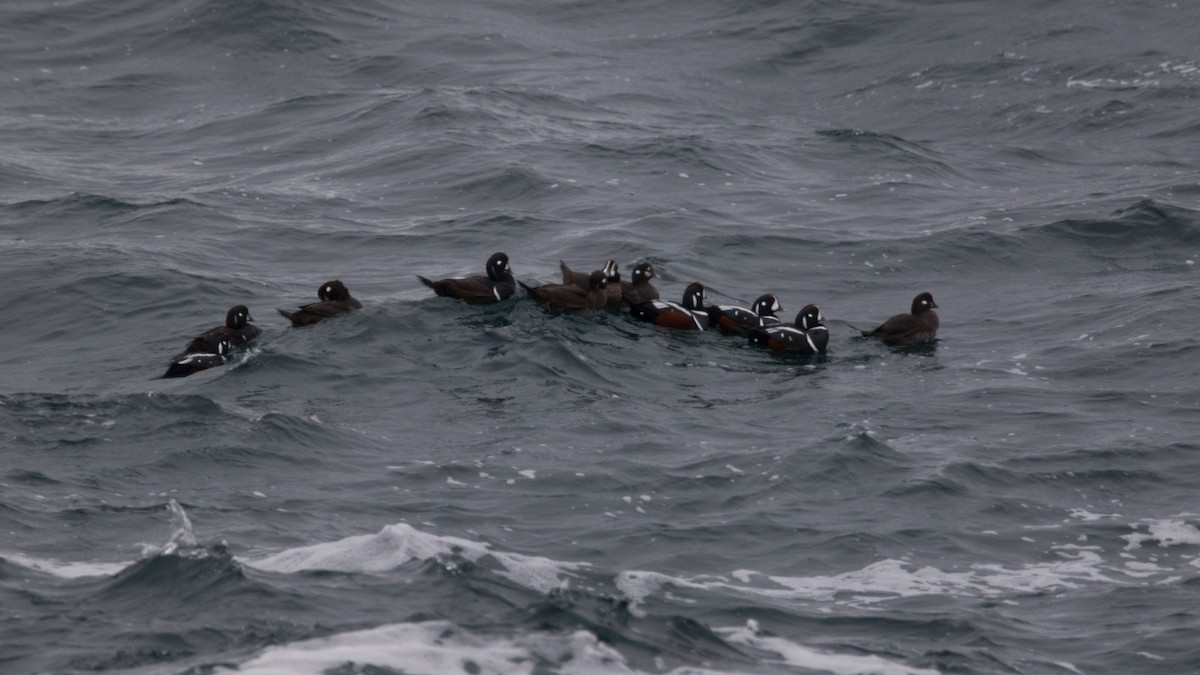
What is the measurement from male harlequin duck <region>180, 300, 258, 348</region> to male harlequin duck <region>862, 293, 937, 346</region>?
315 inches

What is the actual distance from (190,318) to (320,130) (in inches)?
468

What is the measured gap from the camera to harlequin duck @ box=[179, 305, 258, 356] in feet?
59.6

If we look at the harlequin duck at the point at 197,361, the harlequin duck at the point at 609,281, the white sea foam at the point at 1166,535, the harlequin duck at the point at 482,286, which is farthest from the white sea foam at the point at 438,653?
the harlequin duck at the point at 609,281

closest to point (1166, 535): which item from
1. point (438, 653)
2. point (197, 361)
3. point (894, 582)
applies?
point (894, 582)

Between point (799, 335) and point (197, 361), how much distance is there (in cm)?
744

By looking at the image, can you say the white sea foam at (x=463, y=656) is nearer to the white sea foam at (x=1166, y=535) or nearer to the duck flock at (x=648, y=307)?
the white sea foam at (x=1166, y=535)

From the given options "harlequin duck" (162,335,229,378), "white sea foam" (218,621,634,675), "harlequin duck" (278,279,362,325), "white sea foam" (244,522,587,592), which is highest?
"harlequin duck" (278,279,362,325)

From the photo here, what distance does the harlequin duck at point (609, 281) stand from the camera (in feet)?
66.7

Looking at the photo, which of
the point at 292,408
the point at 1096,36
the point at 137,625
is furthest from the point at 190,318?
the point at 1096,36

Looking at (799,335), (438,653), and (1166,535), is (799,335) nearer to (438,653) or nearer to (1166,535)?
(1166,535)

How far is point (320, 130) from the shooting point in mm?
31875

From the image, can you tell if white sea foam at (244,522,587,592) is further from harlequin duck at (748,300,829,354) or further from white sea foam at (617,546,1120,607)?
harlequin duck at (748,300,829,354)

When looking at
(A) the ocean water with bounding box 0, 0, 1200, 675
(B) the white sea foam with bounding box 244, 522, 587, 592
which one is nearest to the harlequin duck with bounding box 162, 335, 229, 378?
(A) the ocean water with bounding box 0, 0, 1200, 675

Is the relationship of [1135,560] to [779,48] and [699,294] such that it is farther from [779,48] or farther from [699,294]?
[779,48]
